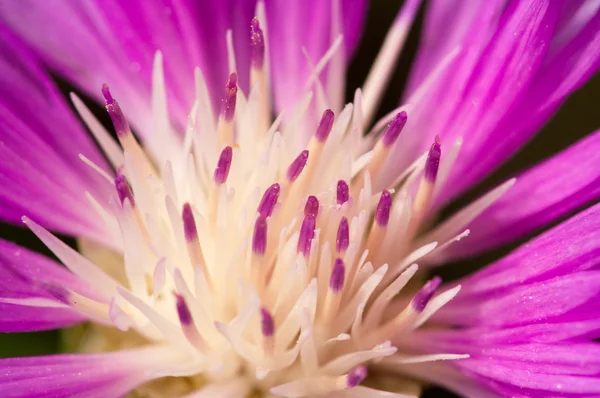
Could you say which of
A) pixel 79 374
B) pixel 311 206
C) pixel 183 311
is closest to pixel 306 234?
pixel 311 206

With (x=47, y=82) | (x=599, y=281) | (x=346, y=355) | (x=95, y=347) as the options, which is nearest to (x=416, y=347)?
(x=346, y=355)

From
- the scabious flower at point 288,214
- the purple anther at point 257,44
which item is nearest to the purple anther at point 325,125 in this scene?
the scabious flower at point 288,214

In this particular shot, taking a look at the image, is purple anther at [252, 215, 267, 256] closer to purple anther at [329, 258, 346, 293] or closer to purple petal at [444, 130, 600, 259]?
purple anther at [329, 258, 346, 293]

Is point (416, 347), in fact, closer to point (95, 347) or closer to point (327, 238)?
point (327, 238)

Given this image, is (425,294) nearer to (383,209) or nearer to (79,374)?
(383,209)

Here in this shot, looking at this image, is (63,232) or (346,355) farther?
(63,232)
